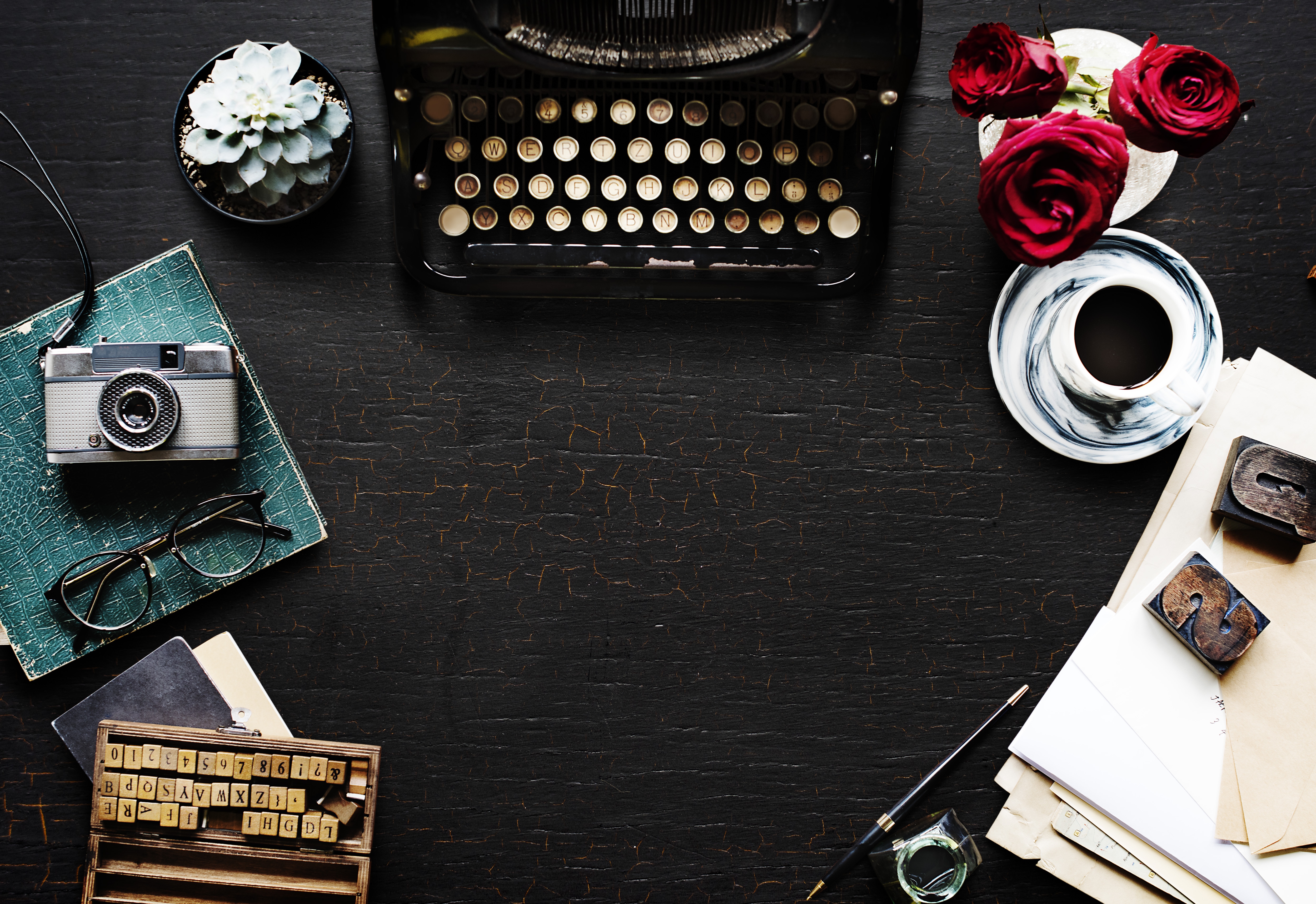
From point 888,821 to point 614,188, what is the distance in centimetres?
106

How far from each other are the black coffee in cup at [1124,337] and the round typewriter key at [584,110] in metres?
0.81

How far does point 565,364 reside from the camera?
4.31 feet

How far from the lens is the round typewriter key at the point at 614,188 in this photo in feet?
4.12

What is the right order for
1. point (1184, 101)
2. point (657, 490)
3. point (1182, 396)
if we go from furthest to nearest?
point (657, 490), point (1182, 396), point (1184, 101)

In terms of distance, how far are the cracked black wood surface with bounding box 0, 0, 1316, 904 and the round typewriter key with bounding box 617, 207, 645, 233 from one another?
0.12m

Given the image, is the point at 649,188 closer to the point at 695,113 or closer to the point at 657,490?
the point at 695,113

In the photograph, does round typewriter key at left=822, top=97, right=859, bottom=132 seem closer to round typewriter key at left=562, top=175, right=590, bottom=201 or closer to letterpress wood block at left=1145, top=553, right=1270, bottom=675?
round typewriter key at left=562, top=175, right=590, bottom=201

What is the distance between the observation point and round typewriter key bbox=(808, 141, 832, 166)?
1.26m

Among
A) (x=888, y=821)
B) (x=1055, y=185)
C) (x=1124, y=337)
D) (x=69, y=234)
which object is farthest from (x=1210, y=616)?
(x=69, y=234)

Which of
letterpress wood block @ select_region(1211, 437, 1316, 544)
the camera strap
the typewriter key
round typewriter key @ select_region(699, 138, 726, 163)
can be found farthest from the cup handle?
the camera strap

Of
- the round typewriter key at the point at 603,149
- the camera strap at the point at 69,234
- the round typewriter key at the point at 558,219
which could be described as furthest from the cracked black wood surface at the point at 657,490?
the round typewriter key at the point at 603,149

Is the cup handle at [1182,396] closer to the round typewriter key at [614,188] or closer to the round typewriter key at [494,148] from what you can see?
the round typewriter key at [614,188]

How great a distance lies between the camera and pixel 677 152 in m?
1.25

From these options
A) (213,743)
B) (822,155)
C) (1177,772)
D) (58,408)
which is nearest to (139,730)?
(213,743)
